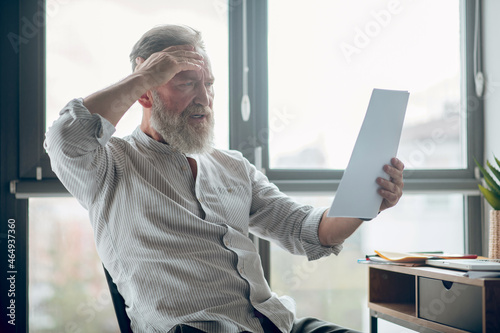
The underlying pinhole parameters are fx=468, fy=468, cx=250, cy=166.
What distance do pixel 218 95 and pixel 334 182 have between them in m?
0.69

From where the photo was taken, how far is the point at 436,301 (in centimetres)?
146

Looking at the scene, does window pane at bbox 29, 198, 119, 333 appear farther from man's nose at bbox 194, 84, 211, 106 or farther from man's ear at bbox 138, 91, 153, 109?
man's nose at bbox 194, 84, 211, 106

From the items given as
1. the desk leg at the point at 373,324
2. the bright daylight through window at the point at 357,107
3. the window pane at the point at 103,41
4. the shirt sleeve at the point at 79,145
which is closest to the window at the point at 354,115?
the bright daylight through window at the point at 357,107

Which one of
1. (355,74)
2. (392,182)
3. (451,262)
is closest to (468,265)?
(451,262)

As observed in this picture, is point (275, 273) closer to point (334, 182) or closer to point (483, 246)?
point (334, 182)

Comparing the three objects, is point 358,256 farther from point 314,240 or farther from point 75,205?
point 75,205

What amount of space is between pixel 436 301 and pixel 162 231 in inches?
34.6

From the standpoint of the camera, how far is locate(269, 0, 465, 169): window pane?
7.49ft

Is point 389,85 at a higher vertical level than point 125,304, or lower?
higher

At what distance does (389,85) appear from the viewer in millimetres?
2408

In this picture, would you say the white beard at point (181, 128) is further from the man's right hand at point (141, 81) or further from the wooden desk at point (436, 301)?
the wooden desk at point (436, 301)

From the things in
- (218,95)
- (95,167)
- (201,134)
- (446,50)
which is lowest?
(95,167)

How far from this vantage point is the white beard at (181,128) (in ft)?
4.56

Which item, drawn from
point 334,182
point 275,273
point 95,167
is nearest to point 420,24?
point 334,182
